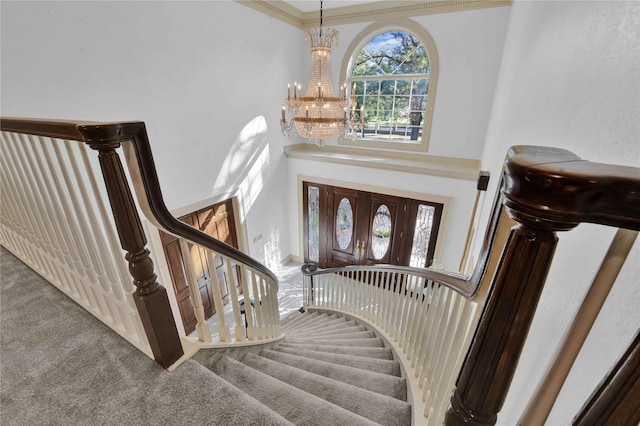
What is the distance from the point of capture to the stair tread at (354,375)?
5.58 ft

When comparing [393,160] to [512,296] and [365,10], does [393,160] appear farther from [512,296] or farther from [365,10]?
[512,296]

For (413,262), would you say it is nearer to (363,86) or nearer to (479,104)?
(479,104)

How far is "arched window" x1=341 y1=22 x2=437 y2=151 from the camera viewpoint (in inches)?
176

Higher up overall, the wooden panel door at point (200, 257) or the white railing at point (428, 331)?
the white railing at point (428, 331)

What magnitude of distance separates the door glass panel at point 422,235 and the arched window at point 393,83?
3.49 feet

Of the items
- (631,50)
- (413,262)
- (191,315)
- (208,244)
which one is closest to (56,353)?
(208,244)

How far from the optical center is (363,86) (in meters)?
5.09

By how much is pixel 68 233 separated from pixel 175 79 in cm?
266

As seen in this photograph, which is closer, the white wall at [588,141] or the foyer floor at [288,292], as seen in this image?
the white wall at [588,141]

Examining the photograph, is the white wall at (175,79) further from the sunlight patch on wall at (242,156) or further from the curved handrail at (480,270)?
the curved handrail at (480,270)

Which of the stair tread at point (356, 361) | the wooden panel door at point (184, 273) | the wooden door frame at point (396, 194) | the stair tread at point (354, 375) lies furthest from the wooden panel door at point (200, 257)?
the stair tread at point (354, 375)

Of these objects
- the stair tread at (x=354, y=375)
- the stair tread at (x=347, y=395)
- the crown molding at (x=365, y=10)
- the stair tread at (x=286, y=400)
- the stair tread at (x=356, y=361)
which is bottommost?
the stair tread at (x=356, y=361)

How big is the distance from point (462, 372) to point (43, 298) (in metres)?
1.99

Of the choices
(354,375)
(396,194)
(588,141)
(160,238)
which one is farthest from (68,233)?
(396,194)
